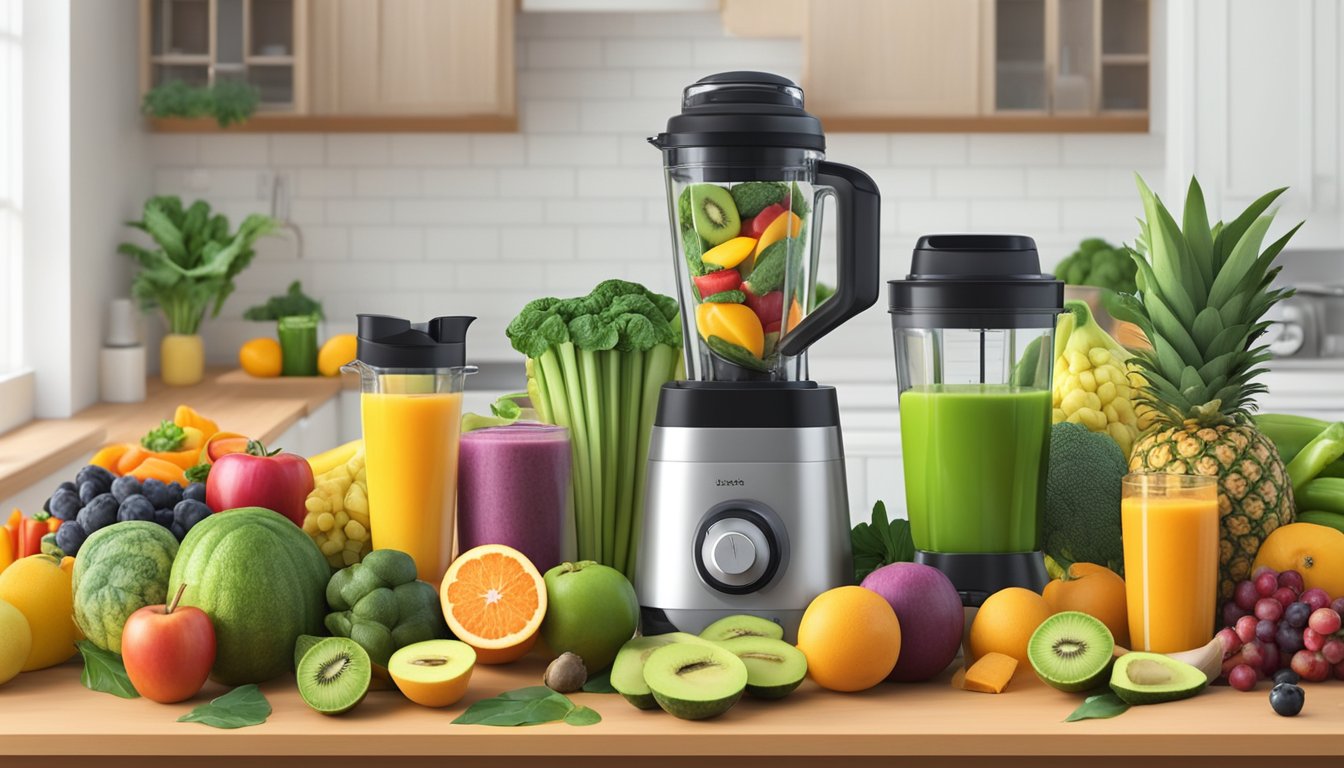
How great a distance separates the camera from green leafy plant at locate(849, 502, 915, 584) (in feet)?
4.38

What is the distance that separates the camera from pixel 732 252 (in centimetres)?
122

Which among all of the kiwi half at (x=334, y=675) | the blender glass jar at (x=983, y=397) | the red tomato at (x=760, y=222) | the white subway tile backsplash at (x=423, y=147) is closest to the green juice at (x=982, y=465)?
the blender glass jar at (x=983, y=397)

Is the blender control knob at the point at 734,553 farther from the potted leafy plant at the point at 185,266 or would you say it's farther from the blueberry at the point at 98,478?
the potted leafy plant at the point at 185,266

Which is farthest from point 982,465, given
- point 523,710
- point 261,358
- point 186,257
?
point 186,257

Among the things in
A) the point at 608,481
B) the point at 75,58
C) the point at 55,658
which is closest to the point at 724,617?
the point at 608,481

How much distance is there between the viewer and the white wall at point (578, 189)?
4.32 m

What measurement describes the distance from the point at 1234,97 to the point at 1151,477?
130 inches

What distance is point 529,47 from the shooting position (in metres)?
4.34

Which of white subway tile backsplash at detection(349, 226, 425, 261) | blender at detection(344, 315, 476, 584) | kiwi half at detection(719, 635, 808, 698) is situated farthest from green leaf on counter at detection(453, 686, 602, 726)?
white subway tile backsplash at detection(349, 226, 425, 261)

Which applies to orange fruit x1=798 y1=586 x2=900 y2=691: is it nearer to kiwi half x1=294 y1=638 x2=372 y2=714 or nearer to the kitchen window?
kiwi half x1=294 y1=638 x2=372 y2=714

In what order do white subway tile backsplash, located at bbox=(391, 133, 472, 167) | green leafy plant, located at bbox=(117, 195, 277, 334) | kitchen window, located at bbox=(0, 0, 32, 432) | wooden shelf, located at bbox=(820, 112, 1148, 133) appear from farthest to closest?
white subway tile backsplash, located at bbox=(391, 133, 472, 167), wooden shelf, located at bbox=(820, 112, 1148, 133), green leafy plant, located at bbox=(117, 195, 277, 334), kitchen window, located at bbox=(0, 0, 32, 432)

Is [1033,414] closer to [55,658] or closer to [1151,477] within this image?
[1151,477]

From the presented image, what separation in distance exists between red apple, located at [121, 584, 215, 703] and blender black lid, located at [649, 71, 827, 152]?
567mm

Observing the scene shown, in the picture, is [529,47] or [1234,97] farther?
[529,47]
